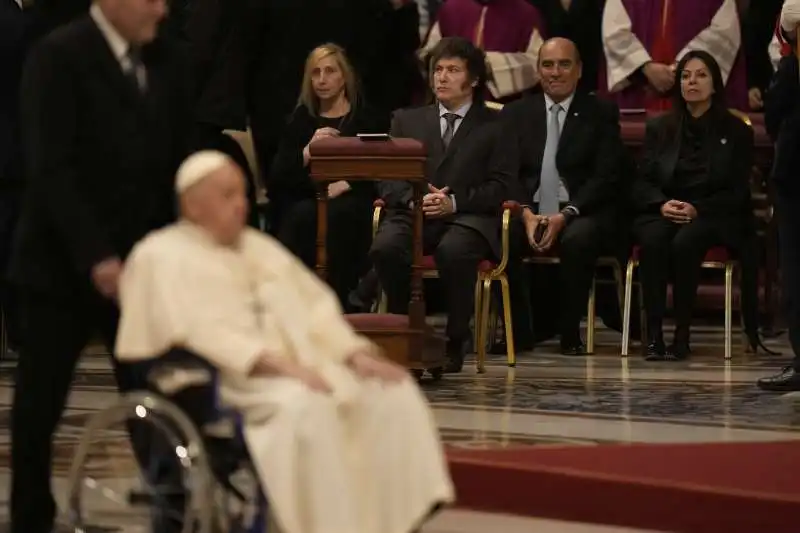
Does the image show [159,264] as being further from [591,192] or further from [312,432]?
[591,192]

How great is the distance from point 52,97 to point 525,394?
11.1 ft

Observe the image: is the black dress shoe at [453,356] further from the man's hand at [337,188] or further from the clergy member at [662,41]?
the clergy member at [662,41]

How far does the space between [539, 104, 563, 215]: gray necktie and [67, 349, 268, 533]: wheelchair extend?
500 centimetres

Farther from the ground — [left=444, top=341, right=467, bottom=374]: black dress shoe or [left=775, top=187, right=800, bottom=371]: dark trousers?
[left=775, top=187, right=800, bottom=371]: dark trousers

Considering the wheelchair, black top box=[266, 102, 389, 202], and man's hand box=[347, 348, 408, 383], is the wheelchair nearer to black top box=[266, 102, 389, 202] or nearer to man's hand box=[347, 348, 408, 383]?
→ man's hand box=[347, 348, 408, 383]

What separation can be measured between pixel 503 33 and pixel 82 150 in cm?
538

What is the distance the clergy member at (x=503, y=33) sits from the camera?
9812mm

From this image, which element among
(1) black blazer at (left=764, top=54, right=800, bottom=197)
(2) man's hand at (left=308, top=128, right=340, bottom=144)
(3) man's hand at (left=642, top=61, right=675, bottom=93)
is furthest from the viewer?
(3) man's hand at (left=642, top=61, right=675, bottom=93)

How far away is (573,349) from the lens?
30.1ft

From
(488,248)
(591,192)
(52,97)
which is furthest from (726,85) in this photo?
(52,97)

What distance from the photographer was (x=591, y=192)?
9.15m

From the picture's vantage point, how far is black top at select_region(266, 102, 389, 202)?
8.97 metres

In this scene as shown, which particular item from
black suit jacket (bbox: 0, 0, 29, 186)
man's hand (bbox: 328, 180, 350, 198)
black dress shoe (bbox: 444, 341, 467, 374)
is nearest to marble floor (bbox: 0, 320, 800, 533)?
black dress shoe (bbox: 444, 341, 467, 374)

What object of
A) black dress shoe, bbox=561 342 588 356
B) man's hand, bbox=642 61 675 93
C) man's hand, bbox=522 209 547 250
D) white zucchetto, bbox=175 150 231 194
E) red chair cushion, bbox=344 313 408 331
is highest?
man's hand, bbox=642 61 675 93
